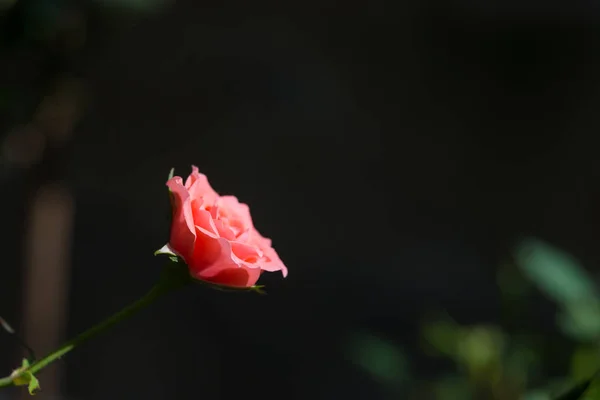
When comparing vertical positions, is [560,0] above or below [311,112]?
above

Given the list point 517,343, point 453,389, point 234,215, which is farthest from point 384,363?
point 234,215

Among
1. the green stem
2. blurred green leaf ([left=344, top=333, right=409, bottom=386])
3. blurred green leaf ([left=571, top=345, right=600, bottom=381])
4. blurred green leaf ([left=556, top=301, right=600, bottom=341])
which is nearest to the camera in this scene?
the green stem

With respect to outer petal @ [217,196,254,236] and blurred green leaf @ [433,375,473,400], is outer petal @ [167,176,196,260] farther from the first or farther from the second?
blurred green leaf @ [433,375,473,400]

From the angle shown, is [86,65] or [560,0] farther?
[560,0]

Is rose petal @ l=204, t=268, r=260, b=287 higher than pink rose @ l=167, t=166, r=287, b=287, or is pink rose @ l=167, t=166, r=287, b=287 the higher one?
pink rose @ l=167, t=166, r=287, b=287

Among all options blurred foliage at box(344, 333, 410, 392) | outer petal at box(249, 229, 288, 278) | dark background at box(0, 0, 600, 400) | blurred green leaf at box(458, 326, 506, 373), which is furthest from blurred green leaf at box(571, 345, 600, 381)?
dark background at box(0, 0, 600, 400)

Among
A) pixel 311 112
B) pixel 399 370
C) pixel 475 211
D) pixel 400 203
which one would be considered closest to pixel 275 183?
pixel 311 112

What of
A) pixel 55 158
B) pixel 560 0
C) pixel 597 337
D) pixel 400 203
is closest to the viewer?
pixel 597 337

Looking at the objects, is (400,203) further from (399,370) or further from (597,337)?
(597,337)
